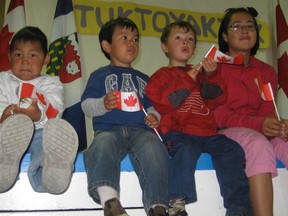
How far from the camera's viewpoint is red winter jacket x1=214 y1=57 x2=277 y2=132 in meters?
1.74

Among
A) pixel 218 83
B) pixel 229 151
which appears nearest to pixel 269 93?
pixel 218 83

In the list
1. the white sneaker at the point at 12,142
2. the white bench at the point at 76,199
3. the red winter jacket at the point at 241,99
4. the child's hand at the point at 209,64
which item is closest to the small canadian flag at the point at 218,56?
the child's hand at the point at 209,64

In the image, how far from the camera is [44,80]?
1.66 metres

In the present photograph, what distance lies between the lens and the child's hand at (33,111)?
140cm

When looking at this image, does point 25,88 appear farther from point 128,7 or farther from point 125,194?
point 128,7

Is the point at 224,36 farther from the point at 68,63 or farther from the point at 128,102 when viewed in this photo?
the point at 68,63

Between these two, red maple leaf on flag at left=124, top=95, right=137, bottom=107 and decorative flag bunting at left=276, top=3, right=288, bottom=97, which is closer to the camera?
red maple leaf on flag at left=124, top=95, right=137, bottom=107

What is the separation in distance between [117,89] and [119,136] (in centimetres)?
28

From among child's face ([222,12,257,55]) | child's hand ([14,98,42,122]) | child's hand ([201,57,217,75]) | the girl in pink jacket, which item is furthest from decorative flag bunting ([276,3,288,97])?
child's hand ([14,98,42,122])

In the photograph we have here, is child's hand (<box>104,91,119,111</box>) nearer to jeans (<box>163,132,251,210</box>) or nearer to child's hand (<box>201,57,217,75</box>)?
jeans (<box>163,132,251,210</box>)

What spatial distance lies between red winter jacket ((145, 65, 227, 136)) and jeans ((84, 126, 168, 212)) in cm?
17

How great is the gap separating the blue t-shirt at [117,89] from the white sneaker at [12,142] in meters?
0.42

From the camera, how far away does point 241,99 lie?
1.79 metres

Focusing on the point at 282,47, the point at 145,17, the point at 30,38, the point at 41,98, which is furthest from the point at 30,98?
the point at 282,47
